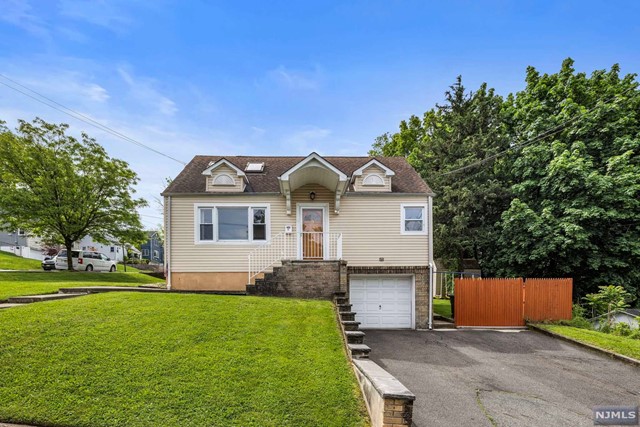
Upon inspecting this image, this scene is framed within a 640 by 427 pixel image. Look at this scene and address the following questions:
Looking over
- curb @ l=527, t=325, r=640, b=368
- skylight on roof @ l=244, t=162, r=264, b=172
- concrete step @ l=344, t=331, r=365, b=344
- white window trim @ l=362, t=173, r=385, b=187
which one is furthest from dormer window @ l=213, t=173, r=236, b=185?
curb @ l=527, t=325, r=640, b=368

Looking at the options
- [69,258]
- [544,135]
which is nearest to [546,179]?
[544,135]

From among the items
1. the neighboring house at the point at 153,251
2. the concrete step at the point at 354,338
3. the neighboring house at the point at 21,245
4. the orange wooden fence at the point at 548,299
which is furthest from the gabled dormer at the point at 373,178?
the neighboring house at the point at 153,251

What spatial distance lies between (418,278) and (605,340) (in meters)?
5.47

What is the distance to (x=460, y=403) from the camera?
17.0 feet

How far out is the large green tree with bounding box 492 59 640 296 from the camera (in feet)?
46.0

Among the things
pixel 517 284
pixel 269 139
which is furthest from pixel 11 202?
pixel 517 284

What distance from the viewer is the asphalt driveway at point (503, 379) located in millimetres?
4879

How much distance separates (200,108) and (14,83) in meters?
8.48

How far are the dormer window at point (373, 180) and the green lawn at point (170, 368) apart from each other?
6.17 metres

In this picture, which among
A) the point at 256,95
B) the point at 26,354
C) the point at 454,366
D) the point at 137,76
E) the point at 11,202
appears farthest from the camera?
the point at 11,202

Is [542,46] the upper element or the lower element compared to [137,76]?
upper

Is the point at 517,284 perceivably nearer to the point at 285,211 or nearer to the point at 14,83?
the point at 285,211

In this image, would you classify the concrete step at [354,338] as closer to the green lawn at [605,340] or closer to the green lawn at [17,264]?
the green lawn at [605,340]

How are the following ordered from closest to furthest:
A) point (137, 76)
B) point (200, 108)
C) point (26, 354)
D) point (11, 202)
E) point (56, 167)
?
point (26, 354), point (137, 76), point (200, 108), point (11, 202), point (56, 167)
